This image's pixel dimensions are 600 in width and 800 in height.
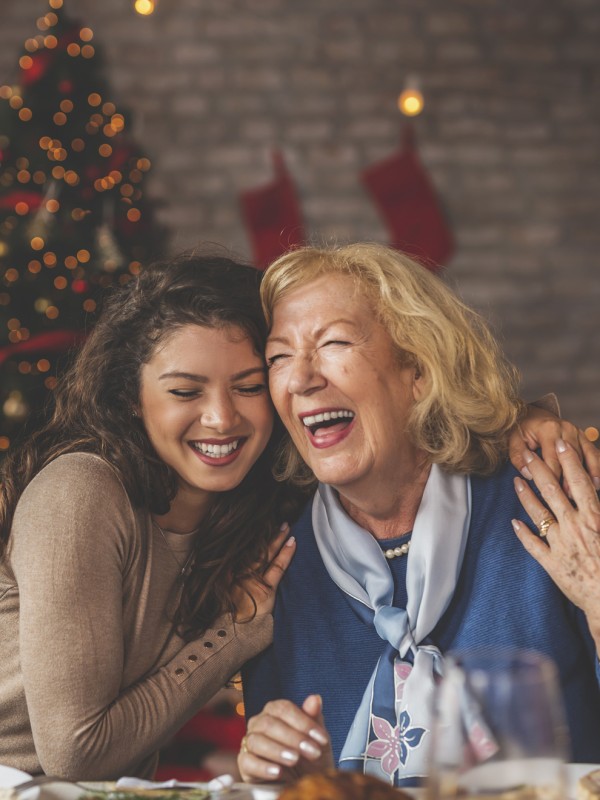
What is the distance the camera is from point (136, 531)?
1646mm

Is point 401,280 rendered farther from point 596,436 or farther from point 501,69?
point 501,69

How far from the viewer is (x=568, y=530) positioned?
4.96ft

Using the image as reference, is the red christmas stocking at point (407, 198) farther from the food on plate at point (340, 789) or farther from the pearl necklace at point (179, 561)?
the food on plate at point (340, 789)

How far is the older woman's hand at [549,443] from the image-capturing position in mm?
1617

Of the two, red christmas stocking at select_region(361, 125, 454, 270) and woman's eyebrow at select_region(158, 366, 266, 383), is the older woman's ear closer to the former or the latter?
woman's eyebrow at select_region(158, 366, 266, 383)

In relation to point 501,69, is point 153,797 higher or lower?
lower

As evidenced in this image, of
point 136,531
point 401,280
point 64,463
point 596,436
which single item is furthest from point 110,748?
point 596,436

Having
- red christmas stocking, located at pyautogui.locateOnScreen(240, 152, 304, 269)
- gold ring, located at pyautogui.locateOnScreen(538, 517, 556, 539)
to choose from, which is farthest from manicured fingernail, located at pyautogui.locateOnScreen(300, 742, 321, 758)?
red christmas stocking, located at pyautogui.locateOnScreen(240, 152, 304, 269)

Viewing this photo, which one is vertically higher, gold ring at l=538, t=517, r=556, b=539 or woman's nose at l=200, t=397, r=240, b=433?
woman's nose at l=200, t=397, r=240, b=433

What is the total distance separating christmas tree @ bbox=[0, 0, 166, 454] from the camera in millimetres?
3236

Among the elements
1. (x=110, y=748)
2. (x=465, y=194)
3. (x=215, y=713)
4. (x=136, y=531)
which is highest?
(x=465, y=194)

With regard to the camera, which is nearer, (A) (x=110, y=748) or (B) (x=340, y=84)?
(A) (x=110, y=748)

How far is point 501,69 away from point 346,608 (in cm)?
342

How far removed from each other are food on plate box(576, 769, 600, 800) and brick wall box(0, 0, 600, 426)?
3.51m
